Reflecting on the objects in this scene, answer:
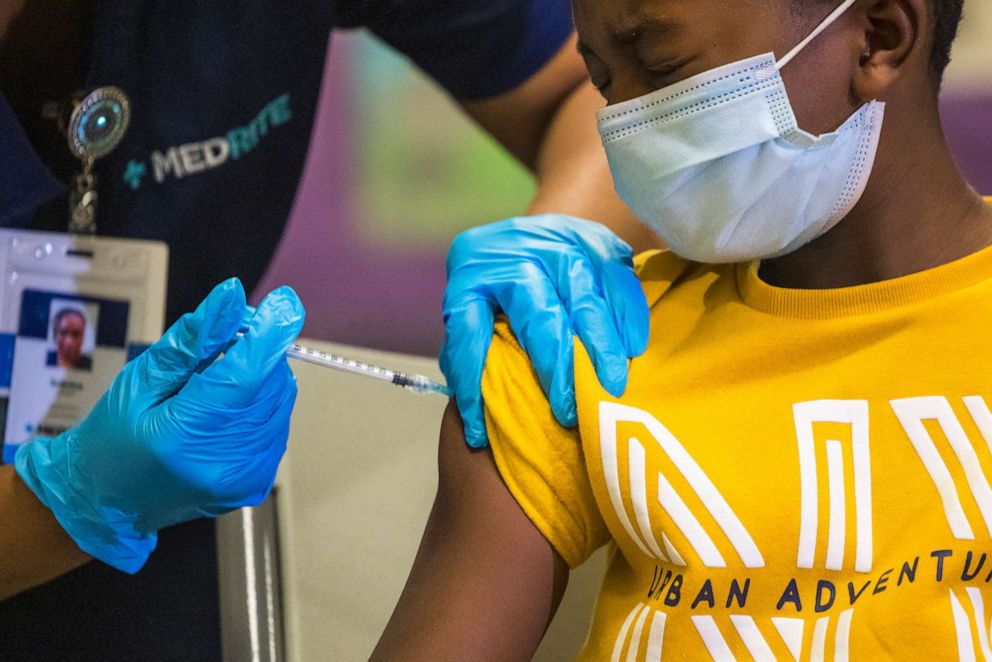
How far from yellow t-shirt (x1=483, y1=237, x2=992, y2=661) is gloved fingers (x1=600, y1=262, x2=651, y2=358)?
28mm

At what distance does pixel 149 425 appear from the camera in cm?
104

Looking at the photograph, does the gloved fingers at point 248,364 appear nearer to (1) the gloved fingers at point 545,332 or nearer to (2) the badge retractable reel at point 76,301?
(1) the gloved fingers at point 545,332

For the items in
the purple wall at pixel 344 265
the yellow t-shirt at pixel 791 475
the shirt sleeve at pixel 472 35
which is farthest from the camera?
the purple wall at pixel 344 265

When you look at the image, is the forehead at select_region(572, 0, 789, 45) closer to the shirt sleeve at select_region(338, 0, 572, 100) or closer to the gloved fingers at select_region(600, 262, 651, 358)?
the gloved fingers at select_region(600, 262, 651, 358)

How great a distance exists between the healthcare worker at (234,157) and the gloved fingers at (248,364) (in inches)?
6.8

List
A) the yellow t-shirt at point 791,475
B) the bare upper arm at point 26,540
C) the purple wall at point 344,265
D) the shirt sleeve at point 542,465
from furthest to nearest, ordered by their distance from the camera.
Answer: the purple wall at point 344,265, the bare upper arm at point 26,540, the shirt sleeve at point 542,465, the yellow t-shirt at point 791,475

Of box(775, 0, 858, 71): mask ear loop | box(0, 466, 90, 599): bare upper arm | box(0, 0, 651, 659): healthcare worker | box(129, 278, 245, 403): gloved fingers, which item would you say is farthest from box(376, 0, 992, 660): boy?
box(0, 466, 90, 599): bare upper arm

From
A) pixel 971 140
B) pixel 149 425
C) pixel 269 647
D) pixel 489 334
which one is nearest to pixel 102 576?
pixel 269 647

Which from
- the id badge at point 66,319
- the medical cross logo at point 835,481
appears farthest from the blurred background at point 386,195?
the medical cross logo at point 835,481

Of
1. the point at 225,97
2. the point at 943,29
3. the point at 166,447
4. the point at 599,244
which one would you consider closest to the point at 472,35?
the point at 225,97

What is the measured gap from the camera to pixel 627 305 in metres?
1.13

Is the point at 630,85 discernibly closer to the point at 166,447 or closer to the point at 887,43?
the point at 887,43

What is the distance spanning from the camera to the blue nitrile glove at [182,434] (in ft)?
3.41

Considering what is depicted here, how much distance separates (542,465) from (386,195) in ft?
6.70
